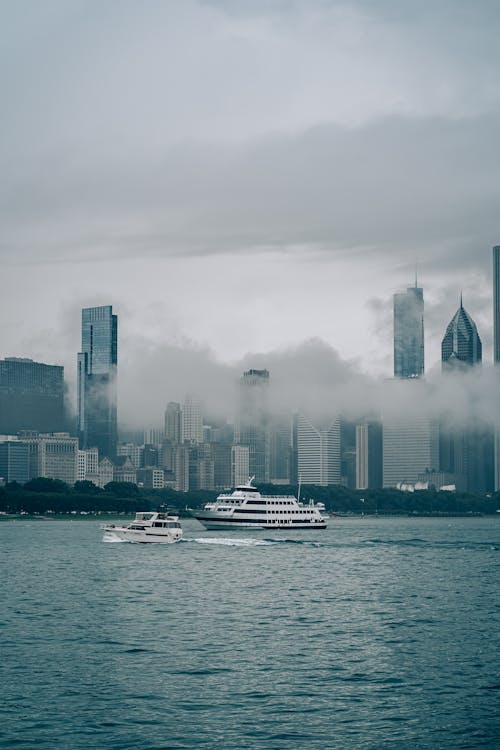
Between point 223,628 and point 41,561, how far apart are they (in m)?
79.1

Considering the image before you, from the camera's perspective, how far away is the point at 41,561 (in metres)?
162

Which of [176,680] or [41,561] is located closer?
[176,680]

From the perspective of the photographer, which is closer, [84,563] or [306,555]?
[84,563]

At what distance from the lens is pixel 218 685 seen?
212 feet

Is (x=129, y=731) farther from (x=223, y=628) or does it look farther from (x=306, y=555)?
(x=306, y=555)

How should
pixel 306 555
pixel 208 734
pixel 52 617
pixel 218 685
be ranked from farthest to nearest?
pixel 306 555, pixel 52 617, pixel 218 685, pixel 208 734

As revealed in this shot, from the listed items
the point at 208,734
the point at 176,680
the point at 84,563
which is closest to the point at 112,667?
the point at 176,680

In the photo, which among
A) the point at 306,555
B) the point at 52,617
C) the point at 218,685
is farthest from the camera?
the point at 306,555

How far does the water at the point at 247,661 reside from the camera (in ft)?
178

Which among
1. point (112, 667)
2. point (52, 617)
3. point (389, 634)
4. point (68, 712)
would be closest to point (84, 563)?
point (52, 617)

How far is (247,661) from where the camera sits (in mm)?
72500

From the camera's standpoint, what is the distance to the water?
178ft

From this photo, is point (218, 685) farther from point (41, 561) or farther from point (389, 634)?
point (41, 561)

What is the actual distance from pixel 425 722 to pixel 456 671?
1432cm
